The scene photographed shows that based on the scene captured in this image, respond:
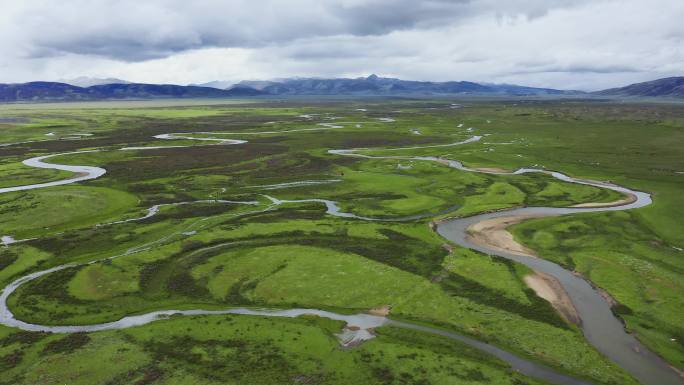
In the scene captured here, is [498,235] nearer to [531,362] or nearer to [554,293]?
[554,293]

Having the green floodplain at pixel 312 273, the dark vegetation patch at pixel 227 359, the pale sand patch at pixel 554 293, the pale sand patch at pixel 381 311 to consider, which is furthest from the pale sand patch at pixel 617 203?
the dark vegetation patch at pixel 227 359

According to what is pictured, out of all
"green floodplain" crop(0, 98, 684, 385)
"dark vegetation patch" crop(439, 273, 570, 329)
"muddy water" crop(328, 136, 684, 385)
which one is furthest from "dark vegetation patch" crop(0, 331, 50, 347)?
"muddy water" crop(328, 136, 684, 385)

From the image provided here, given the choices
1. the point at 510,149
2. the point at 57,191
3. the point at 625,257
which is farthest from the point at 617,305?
the point at 510,149

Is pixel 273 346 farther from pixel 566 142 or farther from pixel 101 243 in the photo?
pixel 566 142

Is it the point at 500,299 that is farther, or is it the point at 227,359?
the point at 500,299

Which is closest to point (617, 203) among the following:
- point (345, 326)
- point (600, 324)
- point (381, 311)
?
point (600, 324)

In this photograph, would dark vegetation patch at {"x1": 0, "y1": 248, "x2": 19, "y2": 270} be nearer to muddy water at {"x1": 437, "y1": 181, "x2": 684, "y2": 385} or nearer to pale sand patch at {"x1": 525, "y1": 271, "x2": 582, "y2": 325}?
muddy water at {"x1": 437, "y1": 181, "x2": 684, "y2": 385}

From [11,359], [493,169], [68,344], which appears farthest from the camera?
[493,169]

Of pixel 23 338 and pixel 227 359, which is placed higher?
pixel 23 338
